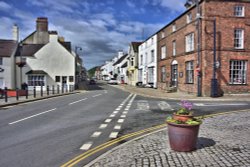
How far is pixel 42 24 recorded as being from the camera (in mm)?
47781

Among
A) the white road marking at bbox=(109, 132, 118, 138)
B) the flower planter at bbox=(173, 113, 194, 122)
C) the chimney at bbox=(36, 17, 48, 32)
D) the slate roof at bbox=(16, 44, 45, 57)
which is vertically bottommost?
the white road marking at bbox=(109, 132, 118, 138)

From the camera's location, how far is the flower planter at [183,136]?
235 inches

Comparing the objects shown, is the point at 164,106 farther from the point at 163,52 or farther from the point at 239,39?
the point at 163,52

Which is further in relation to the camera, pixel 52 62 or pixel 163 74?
pixel 52 62

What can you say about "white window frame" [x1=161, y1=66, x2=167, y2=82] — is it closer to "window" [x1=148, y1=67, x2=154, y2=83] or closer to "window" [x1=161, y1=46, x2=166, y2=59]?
"window" [x1=161, y1=46, x2=166, y2=59]

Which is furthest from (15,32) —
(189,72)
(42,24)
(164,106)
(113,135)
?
(113,135)

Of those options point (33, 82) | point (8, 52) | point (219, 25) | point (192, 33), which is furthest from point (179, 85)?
point (8, 52)

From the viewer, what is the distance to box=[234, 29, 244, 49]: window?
85.0 ft

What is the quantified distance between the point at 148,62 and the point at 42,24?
20357 mm

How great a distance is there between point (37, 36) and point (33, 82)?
13073 millimetres

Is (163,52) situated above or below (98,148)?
above

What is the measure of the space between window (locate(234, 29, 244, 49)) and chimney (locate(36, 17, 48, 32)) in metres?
33.9

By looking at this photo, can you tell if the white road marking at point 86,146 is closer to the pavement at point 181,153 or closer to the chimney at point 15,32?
the pavement at point 181,153

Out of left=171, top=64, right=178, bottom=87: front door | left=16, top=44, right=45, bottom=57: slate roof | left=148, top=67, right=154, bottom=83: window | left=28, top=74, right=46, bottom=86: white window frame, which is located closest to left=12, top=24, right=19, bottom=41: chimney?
left=16, top=44, right=45, bottom=57: slate roof
